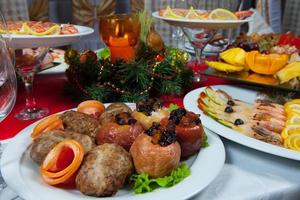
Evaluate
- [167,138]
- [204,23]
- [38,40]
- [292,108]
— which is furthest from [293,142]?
[38,40]

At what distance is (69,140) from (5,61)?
0.18m

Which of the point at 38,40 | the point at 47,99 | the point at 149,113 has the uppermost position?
the point at 38,40

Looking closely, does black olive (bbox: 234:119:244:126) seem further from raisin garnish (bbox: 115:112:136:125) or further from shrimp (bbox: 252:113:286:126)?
raisin garnish (bbox: 115:112:136:125)

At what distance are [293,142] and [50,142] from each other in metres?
0.46

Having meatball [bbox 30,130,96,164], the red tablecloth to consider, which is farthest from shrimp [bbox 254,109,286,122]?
meatball [bbox 30,130,96,164]

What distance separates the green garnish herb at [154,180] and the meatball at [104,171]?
0.02 m

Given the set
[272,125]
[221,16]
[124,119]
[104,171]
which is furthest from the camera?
[221,16]

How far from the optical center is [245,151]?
71 centimetres

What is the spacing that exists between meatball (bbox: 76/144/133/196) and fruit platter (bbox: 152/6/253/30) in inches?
24.1

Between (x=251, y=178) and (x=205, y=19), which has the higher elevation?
(x=205, y=19)

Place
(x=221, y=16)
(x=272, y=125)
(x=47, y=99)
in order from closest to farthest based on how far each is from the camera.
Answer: (x=272, y=125) < (x=47, y=99) < (x=221, y=16)

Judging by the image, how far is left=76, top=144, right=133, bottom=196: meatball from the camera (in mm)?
509

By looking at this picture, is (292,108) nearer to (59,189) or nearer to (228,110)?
(228,110)

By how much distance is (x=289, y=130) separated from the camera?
70cm
